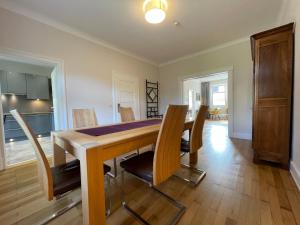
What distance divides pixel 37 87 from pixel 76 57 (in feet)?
8.90

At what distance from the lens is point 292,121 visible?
1.89 m

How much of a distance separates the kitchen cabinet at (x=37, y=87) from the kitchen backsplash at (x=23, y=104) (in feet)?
0.97

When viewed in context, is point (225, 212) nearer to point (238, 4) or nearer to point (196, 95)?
point (238, 4)

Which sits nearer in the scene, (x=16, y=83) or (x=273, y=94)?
(x=273, y=94)

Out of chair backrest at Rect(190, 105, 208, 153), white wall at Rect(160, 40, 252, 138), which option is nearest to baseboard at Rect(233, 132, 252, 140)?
white wall at Rect(160, 40, 252, 138)

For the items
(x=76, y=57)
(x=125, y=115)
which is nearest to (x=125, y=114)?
(x=125, y=115)

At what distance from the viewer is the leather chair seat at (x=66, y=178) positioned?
3.26 feet

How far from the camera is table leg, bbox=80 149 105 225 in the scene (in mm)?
889

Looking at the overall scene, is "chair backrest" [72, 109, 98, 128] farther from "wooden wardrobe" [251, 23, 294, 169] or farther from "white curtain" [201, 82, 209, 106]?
"white curtain" [201, 82, 209, 106]

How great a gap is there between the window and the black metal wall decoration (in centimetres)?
540

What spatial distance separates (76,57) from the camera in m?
3.01

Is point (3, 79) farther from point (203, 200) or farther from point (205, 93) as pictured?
point (205, 93)

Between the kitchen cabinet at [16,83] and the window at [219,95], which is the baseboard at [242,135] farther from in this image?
the kitchen cabinet at [16,83]

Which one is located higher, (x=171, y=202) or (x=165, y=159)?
(x=165, y=159)
